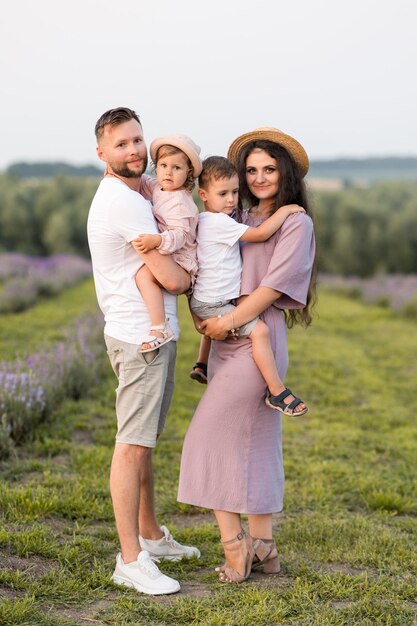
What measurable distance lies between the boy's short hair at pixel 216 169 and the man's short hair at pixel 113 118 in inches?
15.6

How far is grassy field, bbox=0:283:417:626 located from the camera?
3785mm

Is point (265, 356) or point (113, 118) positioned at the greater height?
point (113, 118)

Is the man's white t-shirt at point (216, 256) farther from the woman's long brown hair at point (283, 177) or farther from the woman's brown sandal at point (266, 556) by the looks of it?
the woman's brown sandal at point (266, 556)

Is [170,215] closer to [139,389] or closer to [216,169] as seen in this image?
[216,169]

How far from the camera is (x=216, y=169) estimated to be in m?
3.97

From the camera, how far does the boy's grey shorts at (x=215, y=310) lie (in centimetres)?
409

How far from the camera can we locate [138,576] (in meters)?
4.00

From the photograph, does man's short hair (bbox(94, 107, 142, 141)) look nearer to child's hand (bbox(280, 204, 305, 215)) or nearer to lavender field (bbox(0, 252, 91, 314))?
child's hand (bbox(280, 204, 305, 215))

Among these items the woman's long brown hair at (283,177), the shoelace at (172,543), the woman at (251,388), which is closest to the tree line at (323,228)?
the shoelace at (172,543)

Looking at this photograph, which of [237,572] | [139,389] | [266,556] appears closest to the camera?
[139,389]

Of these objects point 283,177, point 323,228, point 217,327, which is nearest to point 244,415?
point 217,327

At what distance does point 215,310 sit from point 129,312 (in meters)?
0.45

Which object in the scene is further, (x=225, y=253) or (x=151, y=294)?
(x=225, y=253)

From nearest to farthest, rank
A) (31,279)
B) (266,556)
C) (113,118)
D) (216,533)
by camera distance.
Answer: (113,118)
(266,556)
(216,533)
(31,279)
